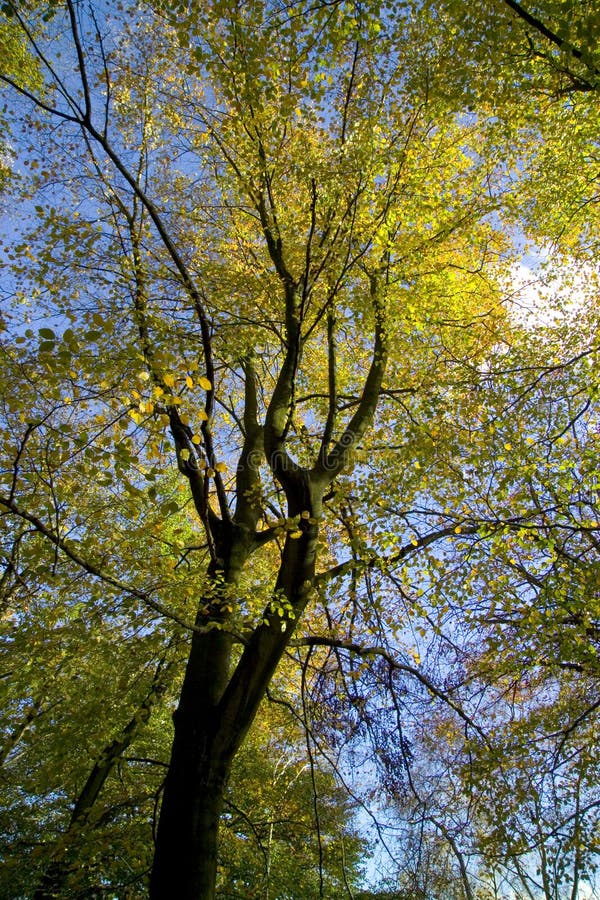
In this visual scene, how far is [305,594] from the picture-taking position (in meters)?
4.58

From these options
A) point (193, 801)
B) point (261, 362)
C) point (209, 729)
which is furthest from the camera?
point (261, 362)

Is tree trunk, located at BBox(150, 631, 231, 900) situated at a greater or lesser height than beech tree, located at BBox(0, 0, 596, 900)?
lesser

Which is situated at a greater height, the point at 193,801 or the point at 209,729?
the point at 209,729

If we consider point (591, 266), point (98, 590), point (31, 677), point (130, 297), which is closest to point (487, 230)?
point (591, 266)

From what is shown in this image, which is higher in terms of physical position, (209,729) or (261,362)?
(261,362)

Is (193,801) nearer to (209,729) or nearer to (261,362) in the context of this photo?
(209,729)

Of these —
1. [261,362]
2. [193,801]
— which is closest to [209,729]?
[193,801]

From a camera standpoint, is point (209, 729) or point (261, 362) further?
point (261, 362)

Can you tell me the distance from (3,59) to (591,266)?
829 cm

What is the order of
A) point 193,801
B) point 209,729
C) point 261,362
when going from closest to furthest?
point 193,801 < point 209,729 < point 261,362

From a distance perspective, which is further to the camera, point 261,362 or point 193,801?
point 261,362

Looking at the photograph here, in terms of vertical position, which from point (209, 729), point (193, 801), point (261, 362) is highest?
point (261, 362)

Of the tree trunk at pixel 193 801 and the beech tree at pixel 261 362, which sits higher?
the beech tree at pixel 261 362

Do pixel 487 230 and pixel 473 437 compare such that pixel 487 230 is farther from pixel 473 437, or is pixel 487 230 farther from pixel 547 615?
pixel 547 615
